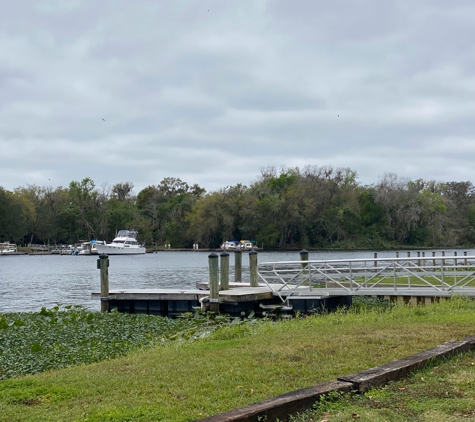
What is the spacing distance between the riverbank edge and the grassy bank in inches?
21.0

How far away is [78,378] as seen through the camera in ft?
27.2

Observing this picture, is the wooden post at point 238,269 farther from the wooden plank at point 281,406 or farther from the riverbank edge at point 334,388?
the wooden plank at point 281,406

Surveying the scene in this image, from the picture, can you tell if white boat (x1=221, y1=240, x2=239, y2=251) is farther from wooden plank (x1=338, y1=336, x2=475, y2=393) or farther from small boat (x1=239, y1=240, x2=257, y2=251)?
wooden plank (x1=338, y1=336, x2=475, y2=393)

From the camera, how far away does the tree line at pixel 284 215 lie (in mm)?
103000

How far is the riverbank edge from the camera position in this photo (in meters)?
5.32

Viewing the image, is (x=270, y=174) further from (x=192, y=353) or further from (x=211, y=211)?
(x=192, y=353)

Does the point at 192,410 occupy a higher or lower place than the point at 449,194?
lower

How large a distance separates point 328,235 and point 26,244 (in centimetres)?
6661

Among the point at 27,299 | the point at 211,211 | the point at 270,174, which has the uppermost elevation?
the point at 270,174

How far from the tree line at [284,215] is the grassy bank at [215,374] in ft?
303

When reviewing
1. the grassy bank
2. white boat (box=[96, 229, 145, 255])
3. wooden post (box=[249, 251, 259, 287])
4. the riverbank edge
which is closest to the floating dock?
wooden post (box=[249, 251, 259, 287])

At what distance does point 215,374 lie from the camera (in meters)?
7.65

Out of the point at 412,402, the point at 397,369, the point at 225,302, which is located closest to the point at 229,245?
the point at 225,302

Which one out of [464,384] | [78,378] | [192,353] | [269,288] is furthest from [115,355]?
[269,288]
